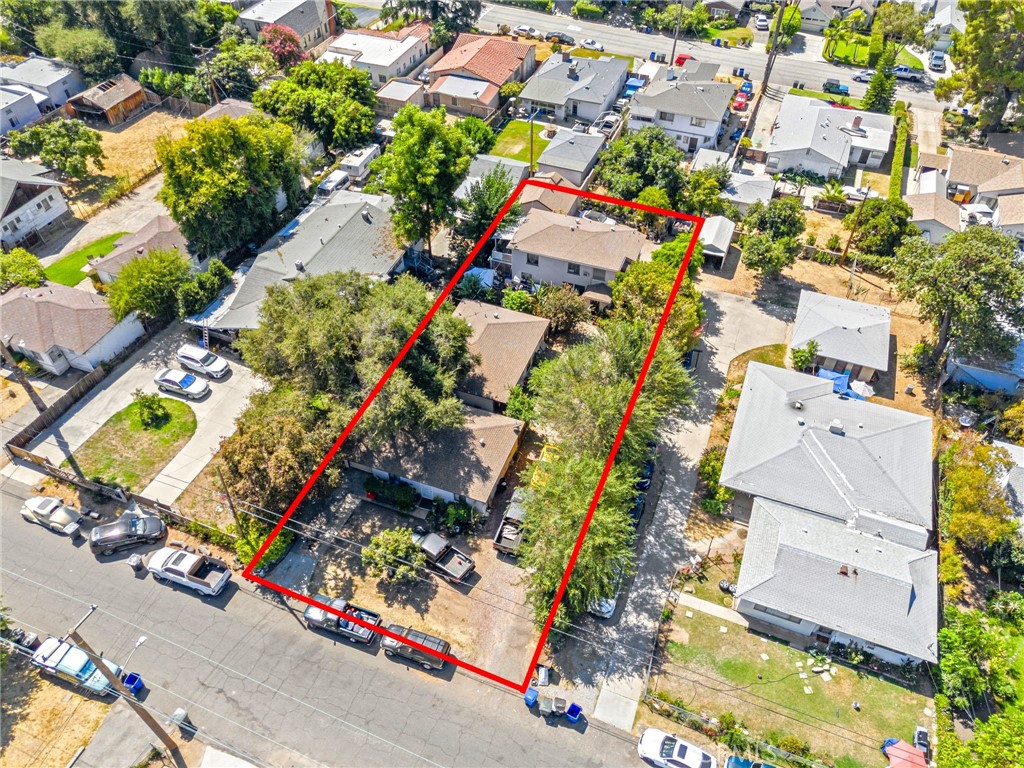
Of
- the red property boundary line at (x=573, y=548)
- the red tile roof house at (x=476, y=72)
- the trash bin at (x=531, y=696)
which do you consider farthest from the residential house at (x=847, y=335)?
the red tile roof house at (x=476, y=72)

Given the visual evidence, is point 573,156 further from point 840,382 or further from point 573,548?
point 573,548

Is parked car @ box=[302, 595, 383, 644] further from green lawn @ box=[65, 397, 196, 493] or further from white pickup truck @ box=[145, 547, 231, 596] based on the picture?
green lawn @ box=[65, 397, 196, 493]

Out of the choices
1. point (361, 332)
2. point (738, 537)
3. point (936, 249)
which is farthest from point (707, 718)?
point (936, 249)

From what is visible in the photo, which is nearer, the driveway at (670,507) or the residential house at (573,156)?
the driveway at (670,507)

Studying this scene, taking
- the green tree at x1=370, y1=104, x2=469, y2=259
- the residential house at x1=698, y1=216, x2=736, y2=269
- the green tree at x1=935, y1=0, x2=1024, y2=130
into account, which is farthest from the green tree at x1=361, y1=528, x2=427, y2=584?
the green tree at x1=935, y1=0, x2=1024, y2=130

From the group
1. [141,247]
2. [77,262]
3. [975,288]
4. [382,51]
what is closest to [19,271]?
[77,262]

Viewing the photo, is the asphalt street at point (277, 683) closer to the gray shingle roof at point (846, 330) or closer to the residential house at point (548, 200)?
the gray shingle roof at point (846, 330)
